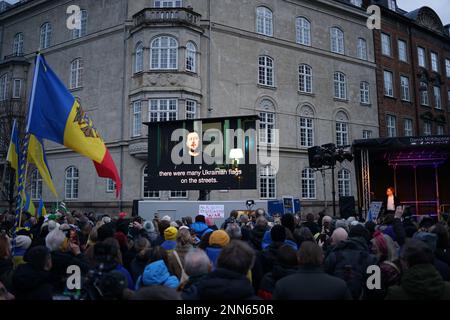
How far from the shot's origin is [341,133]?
30828mm

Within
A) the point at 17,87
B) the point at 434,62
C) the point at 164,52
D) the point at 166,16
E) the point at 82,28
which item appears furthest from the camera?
the point at 434,62

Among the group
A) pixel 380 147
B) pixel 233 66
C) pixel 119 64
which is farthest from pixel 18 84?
pixel 380 147

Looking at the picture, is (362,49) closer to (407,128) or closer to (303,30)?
(303,30)

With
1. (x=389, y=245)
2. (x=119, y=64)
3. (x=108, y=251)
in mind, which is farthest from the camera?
(x=119, y=64)

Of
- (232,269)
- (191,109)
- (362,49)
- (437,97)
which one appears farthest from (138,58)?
(437,97)

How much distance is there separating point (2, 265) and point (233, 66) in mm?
22765

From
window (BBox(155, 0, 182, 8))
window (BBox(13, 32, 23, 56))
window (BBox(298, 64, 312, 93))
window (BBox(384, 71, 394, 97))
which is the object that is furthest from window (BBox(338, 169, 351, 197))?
window (BBox(13, 32, 23, 56))

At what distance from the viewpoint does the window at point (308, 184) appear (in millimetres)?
28228

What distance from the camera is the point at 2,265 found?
5020mm

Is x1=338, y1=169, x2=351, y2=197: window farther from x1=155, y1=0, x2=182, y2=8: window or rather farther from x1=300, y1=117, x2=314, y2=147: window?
x1=155, y1=0, x2=182, y2=8: window

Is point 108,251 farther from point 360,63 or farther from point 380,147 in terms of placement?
point 360,63

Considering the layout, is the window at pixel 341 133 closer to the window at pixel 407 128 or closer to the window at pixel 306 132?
the window at pixel 306 132

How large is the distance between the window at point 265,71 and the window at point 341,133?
678cm

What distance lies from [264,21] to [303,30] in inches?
143
